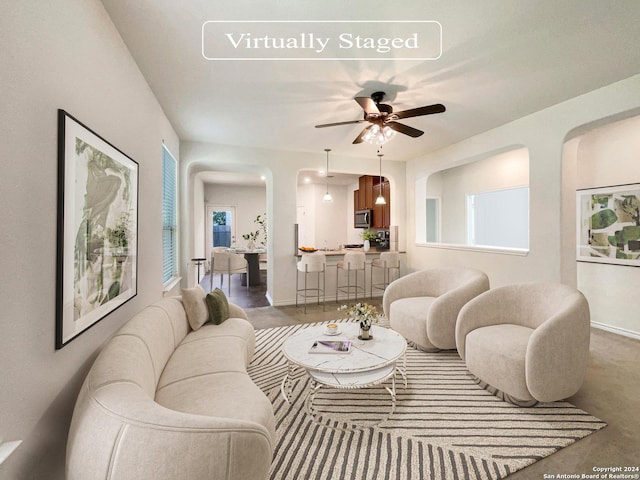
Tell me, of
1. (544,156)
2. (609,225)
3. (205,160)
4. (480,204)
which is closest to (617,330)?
(609,225)

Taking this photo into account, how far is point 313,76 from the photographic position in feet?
8.34

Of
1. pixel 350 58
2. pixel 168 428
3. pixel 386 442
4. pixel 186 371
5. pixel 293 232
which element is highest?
pixel 350 58

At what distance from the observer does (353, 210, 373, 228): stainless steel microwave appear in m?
6.89

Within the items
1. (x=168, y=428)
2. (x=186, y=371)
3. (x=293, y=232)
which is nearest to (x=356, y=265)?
(x=293, y=232)

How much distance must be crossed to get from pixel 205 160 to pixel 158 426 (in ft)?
13.8

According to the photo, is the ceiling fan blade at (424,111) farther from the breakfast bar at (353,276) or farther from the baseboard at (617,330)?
the baseboard at (617,330)

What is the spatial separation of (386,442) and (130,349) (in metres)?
1.54

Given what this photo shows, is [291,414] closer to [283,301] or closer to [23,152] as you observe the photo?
[23,152]

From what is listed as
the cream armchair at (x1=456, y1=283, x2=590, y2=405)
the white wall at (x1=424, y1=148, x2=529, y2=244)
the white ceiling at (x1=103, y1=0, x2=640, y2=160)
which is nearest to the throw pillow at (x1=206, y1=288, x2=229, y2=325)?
the white ceiling at (x1=103, y1=0, x2=640, y2=160)

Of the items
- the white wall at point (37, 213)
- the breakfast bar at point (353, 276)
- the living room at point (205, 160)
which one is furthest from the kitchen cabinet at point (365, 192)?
the white wall at point (37, 213)

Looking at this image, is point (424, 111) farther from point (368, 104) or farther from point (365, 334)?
point (365, 334)

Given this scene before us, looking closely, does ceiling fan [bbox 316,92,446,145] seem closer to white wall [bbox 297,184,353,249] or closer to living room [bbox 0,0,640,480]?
living room [bbox 0,0,640,480]

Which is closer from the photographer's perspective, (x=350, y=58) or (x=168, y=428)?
(x=168, y=428)

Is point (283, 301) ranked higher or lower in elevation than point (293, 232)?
lower
